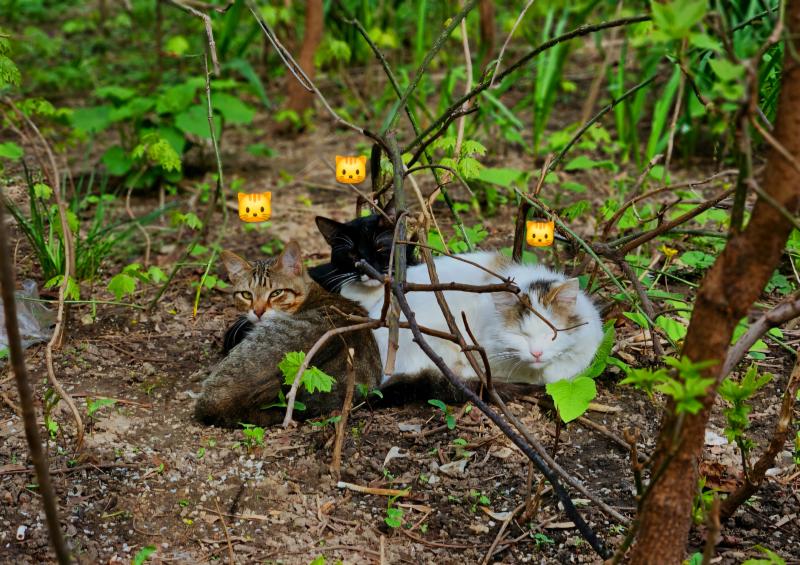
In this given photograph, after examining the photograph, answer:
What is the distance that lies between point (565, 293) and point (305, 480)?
3.84ft

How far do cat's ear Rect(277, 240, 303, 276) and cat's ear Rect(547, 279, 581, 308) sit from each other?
1.14m

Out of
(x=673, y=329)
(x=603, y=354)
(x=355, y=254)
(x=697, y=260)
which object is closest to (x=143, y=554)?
(x=355, y=254)

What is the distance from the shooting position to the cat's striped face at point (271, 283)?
10.9 ft

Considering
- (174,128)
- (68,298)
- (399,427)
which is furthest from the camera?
(174,128)

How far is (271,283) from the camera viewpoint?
3.36 m

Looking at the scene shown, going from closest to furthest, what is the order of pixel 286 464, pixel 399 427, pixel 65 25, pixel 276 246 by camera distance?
pixel 286 464 → pixel 399 427 → pixel 276 246 → pixel 65 25

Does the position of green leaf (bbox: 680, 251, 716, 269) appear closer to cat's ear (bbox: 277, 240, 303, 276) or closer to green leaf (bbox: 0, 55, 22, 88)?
cat's ear (bbox: 277, 240, 303, 276)

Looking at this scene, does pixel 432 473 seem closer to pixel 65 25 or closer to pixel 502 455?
pixel 502 455

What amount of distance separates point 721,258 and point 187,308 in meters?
2.81

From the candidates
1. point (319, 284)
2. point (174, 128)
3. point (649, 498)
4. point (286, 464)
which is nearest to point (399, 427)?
point (286, 464)

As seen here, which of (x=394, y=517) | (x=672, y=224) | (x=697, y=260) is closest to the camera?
(x=394, y=517)

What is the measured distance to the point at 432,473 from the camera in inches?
103

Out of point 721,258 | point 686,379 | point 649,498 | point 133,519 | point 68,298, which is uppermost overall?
point 721,258

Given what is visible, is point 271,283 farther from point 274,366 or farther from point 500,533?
point 500,533
